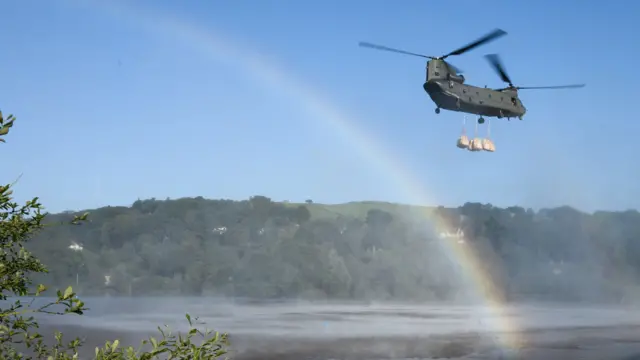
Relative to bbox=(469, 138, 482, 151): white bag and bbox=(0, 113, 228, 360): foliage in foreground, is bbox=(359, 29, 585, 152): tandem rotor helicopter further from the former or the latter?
bbox=(0, 113, 228, 360): foliage in foreground

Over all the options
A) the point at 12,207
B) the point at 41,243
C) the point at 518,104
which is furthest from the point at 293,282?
the point at 12,207

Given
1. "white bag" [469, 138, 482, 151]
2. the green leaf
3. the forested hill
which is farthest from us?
the forested hill

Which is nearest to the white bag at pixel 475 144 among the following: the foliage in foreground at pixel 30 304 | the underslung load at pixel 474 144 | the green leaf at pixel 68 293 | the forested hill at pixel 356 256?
the underslung load at pixel 474 144

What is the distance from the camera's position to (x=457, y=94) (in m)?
38.2

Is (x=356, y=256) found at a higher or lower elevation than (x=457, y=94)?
lower

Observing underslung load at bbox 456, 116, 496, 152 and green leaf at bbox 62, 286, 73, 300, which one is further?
underslung load at bbox 456, 116, 496, 152

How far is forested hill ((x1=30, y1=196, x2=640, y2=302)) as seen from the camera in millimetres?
153750

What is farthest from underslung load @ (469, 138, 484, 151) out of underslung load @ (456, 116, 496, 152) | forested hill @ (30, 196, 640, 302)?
forested hill @ (30, 196, 640, 302)

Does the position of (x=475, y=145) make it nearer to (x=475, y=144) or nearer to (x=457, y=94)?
(x=475, y=144)

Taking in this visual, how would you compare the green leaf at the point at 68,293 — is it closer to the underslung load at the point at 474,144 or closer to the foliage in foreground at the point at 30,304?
the foliage in foreground at the point at 30,304

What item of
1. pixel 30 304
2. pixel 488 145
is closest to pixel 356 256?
pixel 488 145

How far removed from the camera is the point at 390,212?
187625 millimetres

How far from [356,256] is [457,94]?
12596 cm

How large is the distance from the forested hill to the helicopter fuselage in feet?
395
